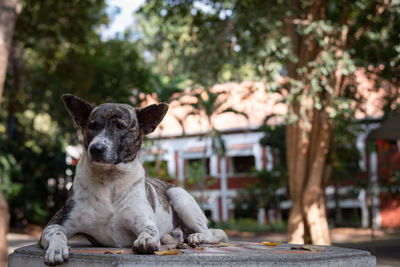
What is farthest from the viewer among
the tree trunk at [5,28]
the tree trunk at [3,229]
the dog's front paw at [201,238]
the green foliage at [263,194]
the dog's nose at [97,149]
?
the green foliage at [263,194]

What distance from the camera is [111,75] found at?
1862cm

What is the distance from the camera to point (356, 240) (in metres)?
14.6

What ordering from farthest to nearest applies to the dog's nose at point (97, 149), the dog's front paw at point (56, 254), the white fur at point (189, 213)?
the white fur at point (189, 213)
the dog's nose at point (97, 149)
the dog's front paw at point (56, 254)

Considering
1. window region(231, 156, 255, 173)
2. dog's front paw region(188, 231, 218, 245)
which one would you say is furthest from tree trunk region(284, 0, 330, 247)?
window region(231, 156, 255, 173)

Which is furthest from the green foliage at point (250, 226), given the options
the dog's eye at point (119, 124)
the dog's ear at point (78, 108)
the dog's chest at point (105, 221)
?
the dog's eye at point (119, 124)

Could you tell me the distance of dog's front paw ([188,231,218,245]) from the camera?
10.9 feet

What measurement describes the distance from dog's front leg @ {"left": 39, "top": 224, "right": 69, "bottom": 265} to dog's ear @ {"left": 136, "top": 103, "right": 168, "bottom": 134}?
774 millimetres

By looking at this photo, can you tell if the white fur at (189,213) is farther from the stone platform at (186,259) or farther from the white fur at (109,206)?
→ the stone platform at (186,259)

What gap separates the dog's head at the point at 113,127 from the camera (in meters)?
2.92

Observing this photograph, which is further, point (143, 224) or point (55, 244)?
point (143, 224)

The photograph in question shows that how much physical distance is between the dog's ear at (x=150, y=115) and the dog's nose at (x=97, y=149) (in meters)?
0.40

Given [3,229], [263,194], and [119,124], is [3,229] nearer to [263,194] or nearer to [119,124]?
[119,124]

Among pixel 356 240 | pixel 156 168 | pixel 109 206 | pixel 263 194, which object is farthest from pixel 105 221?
pixel 263 194

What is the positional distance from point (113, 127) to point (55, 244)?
72 cm
